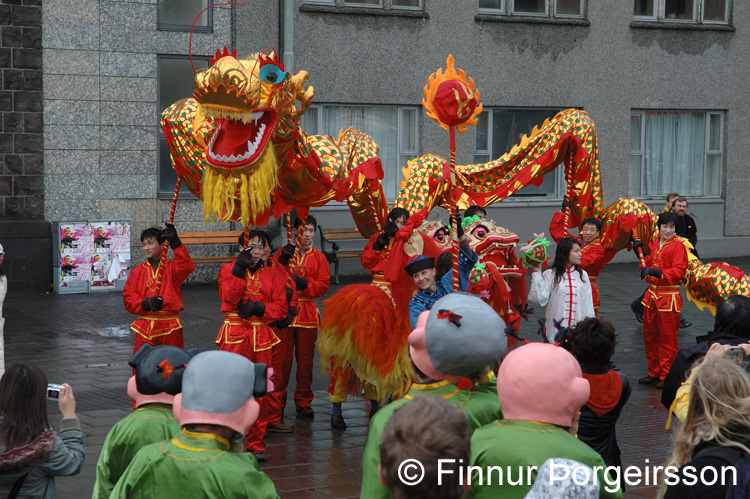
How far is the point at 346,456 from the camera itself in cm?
710

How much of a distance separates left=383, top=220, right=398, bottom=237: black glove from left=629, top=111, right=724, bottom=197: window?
14.0 meters

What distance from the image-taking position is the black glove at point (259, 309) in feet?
23.5

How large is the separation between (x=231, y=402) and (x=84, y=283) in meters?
13.0

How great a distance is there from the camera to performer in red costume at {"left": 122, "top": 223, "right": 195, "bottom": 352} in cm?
791

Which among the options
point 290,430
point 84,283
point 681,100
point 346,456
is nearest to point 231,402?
point 346,456

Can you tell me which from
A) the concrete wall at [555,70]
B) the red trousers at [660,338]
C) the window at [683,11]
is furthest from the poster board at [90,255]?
the window at [683,11]

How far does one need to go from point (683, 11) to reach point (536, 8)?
379 centimetres

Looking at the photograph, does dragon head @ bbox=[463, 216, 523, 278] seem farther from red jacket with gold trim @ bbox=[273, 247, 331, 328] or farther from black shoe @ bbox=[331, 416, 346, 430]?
black shoe @ bbox=[331, 416, 346, 430]

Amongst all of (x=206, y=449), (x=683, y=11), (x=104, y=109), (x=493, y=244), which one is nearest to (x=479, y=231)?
(x=493, y=244)

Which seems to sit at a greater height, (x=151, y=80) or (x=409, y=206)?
(x=151, y=80)

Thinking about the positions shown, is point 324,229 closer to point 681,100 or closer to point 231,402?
point 681,100

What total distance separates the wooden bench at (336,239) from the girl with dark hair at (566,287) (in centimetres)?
768

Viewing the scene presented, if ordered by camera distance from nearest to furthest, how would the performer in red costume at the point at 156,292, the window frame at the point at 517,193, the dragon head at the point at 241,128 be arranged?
the dragon head at the point at 241,128
the performer in red costume at the point at 156,292
the window frame at the point at 517,193

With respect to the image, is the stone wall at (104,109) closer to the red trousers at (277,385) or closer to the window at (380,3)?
the window at (380,3)
